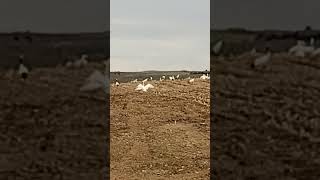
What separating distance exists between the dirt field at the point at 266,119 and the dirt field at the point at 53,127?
1605 millimetres

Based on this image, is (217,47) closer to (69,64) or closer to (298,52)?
(298,52)

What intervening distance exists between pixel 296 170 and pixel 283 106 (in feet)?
3.45

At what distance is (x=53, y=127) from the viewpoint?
7.34m

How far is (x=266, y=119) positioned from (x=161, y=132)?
149 cm

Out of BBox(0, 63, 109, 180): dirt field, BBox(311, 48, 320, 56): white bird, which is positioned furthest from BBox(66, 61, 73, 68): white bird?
BBox(311, 48, 320, 56): white bird

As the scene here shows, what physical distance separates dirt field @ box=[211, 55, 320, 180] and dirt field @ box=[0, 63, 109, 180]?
1605 mm

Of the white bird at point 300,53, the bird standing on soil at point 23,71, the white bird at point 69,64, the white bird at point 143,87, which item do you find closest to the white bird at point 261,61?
the white bird at point 300,53

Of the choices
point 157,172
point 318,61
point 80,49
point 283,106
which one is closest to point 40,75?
point 80,49

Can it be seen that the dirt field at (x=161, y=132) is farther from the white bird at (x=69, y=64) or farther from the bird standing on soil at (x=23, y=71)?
the bird standing on soil at (x=23, y=71)

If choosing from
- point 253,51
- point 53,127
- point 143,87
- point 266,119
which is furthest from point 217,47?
point 53,127

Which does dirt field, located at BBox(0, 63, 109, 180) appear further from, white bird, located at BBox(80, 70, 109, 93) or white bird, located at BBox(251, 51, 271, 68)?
white bird, located at BBox(251, 51, 271, 68)

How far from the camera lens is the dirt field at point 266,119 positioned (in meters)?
6.66

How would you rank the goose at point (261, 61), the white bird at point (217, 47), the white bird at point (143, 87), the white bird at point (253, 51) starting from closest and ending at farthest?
the goose at point (261, 61)
the white bird at point (253, 51)
the white bird at point (217, 47)
the white bird at point (143, 87)

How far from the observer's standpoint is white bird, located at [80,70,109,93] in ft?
25.4
